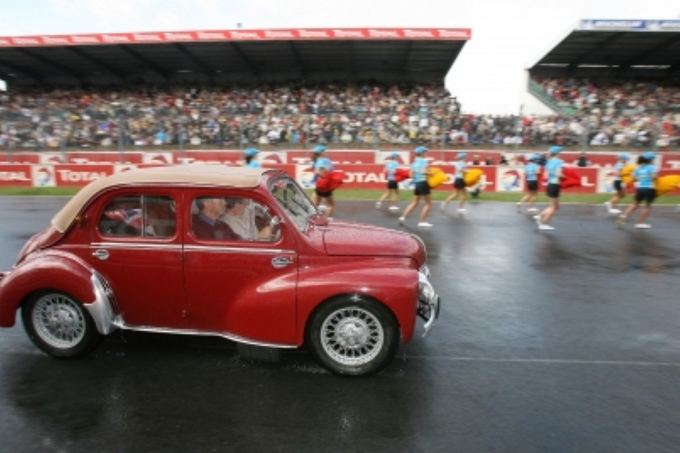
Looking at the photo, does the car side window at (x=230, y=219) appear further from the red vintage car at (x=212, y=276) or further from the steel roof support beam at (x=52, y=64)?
the steel roof support beam at (x=52, y=64)

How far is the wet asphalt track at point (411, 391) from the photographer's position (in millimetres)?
3395

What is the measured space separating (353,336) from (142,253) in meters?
1.98

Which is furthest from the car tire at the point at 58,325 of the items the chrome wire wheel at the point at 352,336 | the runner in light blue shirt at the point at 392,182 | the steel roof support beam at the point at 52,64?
the steel roof support beam at the point at 52,64

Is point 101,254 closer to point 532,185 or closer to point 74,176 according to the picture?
point 532,185

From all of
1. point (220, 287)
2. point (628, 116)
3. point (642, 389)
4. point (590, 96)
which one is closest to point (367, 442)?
point (220, 287)

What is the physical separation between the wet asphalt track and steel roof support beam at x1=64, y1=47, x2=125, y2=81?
3070 cm

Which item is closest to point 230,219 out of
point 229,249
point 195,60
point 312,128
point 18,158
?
point 229,249

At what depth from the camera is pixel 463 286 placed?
22.7 feet

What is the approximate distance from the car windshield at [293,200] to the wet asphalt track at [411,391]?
51.6 inches

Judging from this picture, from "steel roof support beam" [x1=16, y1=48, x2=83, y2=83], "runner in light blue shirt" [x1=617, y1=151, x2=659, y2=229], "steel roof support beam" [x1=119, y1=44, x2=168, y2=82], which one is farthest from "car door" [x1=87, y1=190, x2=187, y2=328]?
"steel roof support beam" [x1=16, y1=48, x2=83, y2=83]

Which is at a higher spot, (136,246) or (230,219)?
(230,219)

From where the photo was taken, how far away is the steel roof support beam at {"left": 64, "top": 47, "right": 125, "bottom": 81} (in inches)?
1202

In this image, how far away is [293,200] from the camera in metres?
4.92

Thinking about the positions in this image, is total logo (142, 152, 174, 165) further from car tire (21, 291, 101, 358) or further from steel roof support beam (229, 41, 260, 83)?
car tire (21, 291, 101, 358)
